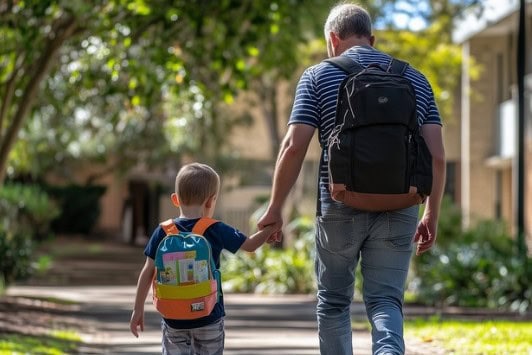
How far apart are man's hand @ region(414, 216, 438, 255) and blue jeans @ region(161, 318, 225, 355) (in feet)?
3.76

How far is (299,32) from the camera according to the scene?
57.6 ft

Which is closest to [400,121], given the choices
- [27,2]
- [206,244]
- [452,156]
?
[206,244]

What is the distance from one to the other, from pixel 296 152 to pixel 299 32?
11.3 meters

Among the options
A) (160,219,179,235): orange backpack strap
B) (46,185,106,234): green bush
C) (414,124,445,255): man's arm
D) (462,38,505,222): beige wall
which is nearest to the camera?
(160,219,179,235): orange backpack strap

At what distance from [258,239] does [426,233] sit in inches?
36.7

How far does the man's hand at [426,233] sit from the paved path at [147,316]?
10.4 ft

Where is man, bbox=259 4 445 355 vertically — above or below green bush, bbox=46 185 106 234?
above

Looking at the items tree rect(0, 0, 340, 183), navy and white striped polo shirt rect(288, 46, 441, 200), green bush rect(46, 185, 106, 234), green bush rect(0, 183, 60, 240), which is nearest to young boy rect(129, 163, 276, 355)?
navy and white striped polo shirt rect(288, 46, 441, 200)

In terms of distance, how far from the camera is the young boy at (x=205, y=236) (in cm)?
637

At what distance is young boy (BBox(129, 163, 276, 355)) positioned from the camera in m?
6.37

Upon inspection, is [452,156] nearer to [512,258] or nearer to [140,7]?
[512,258]

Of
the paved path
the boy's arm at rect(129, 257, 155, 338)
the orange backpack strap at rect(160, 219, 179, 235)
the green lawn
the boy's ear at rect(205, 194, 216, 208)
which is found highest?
the boy's ear at rect(205, 194, 216, 208)

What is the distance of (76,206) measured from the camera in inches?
1547

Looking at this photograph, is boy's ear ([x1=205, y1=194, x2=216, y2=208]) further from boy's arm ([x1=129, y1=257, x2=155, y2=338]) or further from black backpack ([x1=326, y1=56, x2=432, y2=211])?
black backpack ([x1=326, y1=56, x2=432, y2=211])
